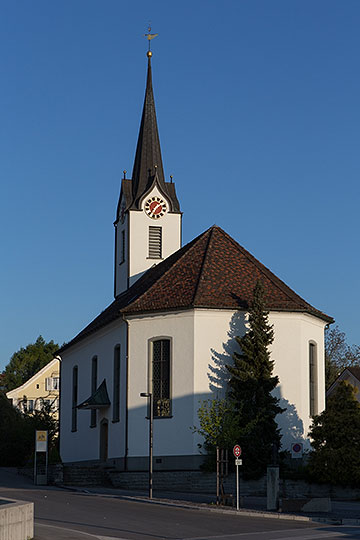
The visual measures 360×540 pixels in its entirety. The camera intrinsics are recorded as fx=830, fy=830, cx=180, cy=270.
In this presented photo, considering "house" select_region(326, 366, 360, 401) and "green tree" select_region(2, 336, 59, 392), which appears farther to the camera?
"green tree" select_region(2, 336, 59, 392)

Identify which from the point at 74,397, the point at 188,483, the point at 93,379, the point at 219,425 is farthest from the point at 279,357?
the point at 74,397

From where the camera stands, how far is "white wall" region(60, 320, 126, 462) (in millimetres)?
37188

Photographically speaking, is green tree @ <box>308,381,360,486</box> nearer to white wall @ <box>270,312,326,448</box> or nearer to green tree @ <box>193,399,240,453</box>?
white wall @ <box>270,312,326,448</box>

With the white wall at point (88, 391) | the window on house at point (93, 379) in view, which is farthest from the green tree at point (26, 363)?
the window on house at point (93, 379)

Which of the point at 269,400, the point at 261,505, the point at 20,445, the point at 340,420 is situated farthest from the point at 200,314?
the point at 20,445

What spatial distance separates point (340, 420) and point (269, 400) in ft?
9.41

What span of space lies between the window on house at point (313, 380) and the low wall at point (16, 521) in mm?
22825

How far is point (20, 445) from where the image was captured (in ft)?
174

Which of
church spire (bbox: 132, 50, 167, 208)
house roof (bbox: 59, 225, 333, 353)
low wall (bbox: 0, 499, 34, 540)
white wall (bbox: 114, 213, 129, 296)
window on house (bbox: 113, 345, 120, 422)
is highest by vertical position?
church spire (bbox: 132, 50, 167, 208)

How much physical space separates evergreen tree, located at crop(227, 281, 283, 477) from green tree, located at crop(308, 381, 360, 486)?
166cm

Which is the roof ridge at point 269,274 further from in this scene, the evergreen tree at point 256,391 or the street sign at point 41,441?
the street sign at point 41,441

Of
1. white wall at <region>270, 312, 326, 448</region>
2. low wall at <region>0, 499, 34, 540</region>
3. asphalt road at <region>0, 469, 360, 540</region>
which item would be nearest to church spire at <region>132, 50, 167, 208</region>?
white wall at <region>270, 312, 326, 448</region>

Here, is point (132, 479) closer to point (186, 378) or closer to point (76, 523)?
point (186, 378)

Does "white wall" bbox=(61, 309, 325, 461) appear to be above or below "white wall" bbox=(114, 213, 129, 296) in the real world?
below
